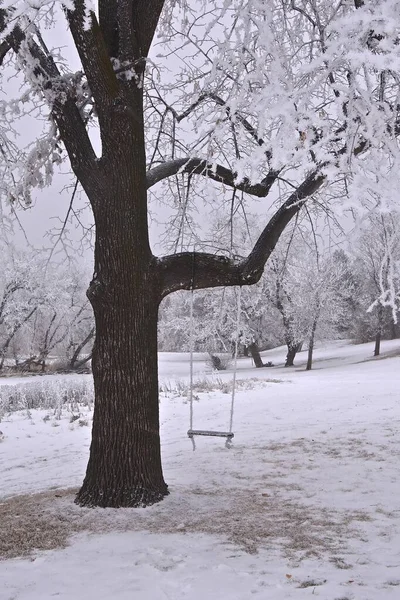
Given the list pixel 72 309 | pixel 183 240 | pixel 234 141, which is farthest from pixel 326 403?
pixel 72 309

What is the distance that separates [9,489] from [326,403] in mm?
7090

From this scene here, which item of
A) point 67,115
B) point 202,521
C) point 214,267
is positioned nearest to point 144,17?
point 67,115

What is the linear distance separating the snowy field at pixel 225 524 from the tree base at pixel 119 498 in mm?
95

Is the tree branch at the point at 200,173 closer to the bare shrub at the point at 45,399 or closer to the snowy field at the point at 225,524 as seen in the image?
the snowy field at the point at 225,524

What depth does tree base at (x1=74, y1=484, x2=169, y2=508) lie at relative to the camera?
4.07m

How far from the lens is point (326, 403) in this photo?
10.7m

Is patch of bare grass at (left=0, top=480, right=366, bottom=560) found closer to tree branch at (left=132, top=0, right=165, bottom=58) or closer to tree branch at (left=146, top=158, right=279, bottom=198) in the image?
tree branch at (left=146, top=158, right=279, bottom=198)

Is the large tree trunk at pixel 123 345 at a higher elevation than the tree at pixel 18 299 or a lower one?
lower

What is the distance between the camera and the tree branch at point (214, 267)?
451cm

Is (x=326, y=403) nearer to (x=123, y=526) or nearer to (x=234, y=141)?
(x=234, y=141)

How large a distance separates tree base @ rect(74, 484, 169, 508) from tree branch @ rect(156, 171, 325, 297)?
169 centimetres

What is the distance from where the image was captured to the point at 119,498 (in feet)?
13.4

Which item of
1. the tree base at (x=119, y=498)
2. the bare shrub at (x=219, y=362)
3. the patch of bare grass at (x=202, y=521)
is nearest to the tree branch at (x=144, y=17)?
the tree base at (x=119, y=498)

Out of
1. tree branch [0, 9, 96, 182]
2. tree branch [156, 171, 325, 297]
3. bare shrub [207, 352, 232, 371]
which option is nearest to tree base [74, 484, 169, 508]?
tree branch [156, 171, 325, 297]
